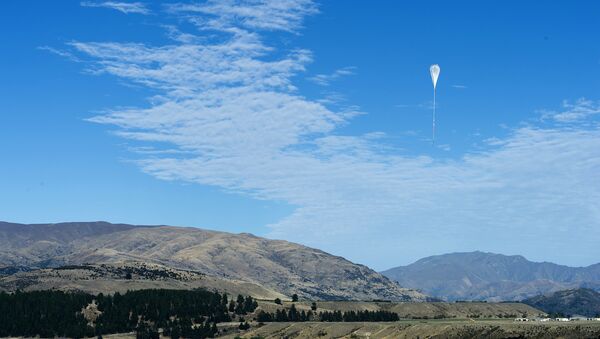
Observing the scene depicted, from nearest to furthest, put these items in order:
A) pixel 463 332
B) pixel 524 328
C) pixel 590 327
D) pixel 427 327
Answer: pixel 590 327
pixel 524 328
pixel 463 332
pixel 427 327

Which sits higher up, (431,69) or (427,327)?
(431,69)

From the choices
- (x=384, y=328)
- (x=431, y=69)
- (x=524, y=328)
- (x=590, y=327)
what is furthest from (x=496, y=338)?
(x=431, y=69)

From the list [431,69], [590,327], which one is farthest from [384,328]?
[431,69]

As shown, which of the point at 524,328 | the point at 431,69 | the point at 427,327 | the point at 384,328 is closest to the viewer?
the point at 431,69

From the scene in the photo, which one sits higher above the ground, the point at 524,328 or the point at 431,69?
the point at 431,69

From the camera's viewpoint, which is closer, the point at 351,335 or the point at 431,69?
the point at 431,69

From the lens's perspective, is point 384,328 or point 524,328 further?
point 384,328

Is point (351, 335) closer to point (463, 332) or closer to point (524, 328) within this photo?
point (463, 332)

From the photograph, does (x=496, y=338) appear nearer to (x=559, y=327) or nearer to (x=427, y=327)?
(x=559, y=327)

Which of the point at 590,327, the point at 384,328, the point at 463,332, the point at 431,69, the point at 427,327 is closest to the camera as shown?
the point at 431,69
